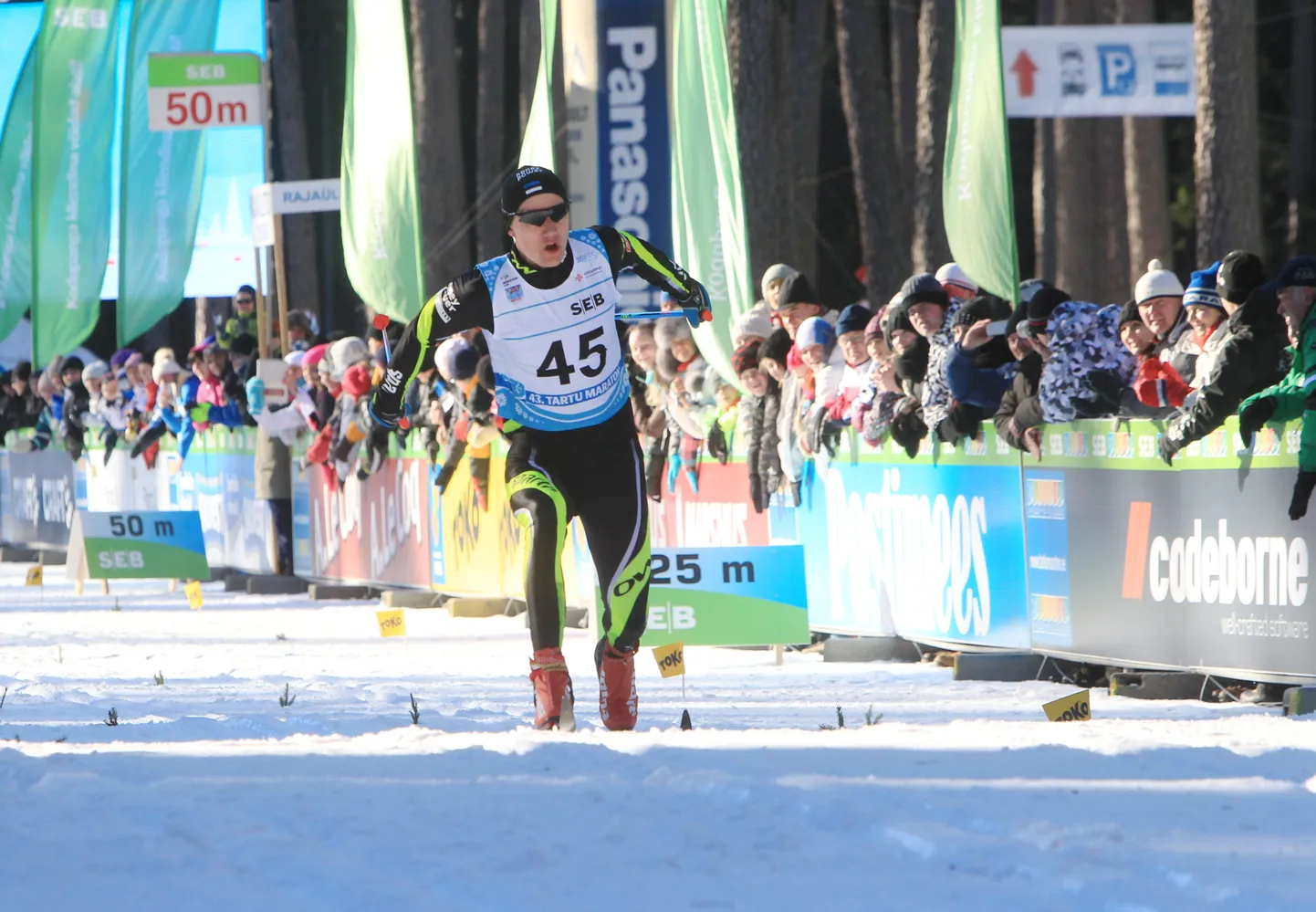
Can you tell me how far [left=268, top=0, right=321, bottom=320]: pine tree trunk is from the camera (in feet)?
116

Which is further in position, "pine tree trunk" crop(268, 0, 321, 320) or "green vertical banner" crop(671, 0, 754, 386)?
"pine tree trunk" crop(268, 0, 321, 320)

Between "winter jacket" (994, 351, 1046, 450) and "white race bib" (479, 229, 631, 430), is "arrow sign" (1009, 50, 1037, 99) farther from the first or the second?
"white race bib" (479, 229, 631, 430)

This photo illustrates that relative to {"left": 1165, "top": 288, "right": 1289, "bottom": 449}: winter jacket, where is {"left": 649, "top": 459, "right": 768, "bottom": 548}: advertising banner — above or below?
below

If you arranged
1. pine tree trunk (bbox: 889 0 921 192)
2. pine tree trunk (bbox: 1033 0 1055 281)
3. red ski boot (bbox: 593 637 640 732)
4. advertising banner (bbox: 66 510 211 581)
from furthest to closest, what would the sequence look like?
pine tree trunk (bbox: 889 0 921 192)
pine tree trunk (bbox: 1033 0 1055 281)
advertising banner (bbox: 66 510 211 581)
red ski boot (bbox: 593 637 640 732)

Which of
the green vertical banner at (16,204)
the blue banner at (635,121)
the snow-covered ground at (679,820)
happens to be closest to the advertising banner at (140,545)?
the blue banner at (635,121)

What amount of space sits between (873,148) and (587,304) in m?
17.9

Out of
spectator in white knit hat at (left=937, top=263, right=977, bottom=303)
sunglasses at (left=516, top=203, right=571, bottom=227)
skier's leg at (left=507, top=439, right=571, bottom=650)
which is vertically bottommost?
skier's leg at (left=507, top=439, right=571, bottom=650)

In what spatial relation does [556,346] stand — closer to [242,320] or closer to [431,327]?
[431,327]

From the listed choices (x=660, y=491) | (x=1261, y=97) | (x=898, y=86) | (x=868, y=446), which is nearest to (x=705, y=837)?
(x=868, y=446)

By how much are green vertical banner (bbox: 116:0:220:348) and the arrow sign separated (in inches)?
406

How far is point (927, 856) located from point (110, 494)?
19.9 m

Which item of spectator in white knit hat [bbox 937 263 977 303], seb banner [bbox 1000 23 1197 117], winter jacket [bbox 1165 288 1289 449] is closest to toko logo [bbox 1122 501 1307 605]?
winter jacket [bbox 1165 288 1289 449]

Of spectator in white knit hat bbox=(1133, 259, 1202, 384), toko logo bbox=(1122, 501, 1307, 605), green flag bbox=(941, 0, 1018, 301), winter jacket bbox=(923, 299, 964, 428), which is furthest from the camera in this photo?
green flag bbox=(941, 0, 1018, 301)

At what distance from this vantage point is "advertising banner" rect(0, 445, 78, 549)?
2477cm
